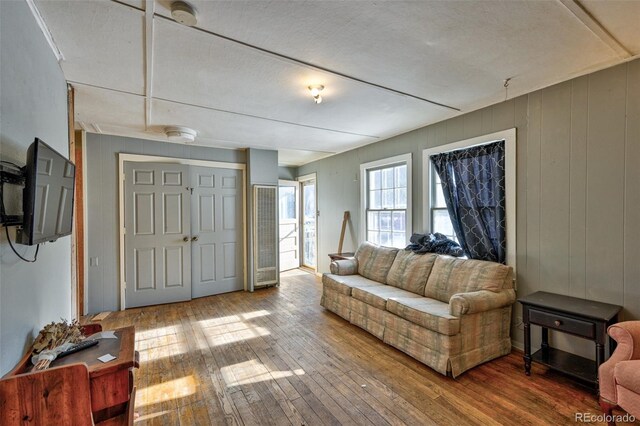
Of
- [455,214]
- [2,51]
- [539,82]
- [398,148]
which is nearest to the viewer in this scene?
[2,51]

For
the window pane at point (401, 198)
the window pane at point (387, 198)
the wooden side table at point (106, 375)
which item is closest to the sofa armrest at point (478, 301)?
the window pane at point (401, 198)

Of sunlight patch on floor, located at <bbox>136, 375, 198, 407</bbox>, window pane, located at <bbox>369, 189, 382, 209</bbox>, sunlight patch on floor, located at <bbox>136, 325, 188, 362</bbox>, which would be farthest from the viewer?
window pane, located at <bbox>369, 189, 382, 209</bbox>

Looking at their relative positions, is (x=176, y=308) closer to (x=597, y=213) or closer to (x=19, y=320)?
(x=19, y=320)

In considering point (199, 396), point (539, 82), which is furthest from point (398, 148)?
point (199, 396)

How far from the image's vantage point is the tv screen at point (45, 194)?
125 centimetres

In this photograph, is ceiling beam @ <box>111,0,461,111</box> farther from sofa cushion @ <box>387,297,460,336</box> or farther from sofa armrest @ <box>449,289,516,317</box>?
sofa cushion @ <box>387,297,460,336</box>

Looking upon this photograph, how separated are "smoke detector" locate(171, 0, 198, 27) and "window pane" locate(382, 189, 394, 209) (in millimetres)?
3405

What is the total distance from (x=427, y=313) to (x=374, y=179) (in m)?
2.61

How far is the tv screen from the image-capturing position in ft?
4.09

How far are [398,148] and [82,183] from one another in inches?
171

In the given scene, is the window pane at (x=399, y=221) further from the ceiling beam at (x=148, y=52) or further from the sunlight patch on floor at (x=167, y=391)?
the ceiling beam at (x=148, y=52)

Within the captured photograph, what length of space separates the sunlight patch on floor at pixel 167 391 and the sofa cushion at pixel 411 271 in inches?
92.8

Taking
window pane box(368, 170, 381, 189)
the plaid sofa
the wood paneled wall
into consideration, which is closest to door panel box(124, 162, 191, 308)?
the plaid sofa

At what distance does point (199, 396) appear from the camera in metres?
2.26
